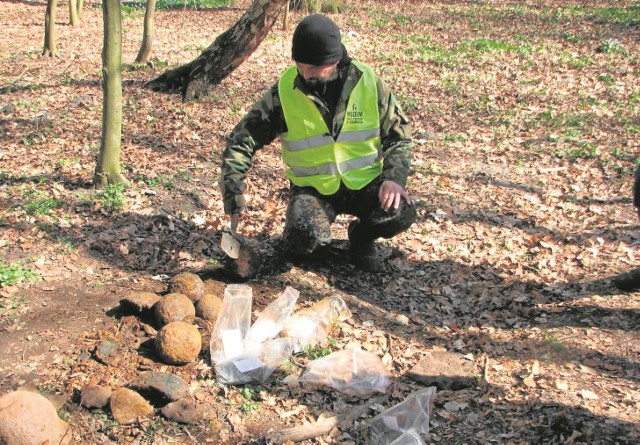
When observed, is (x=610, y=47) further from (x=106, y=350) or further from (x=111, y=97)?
(x=106, y=350)

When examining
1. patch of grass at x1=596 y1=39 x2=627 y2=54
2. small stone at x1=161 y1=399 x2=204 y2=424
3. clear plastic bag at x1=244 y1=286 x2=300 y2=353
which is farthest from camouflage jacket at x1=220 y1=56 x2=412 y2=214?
patch of grass at x1=596 y1=39 x2=627 y2=54

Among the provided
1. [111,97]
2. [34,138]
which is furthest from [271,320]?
[34,138]

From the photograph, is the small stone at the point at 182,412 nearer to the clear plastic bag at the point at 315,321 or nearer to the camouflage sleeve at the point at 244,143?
the clear plastic bag at the point at 315,321

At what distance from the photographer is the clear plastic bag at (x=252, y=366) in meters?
3.30

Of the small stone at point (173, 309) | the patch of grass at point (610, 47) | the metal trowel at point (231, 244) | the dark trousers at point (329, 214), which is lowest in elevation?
the small stone at point (173, 309)

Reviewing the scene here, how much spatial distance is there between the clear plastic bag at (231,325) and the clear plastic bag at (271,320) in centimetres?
5

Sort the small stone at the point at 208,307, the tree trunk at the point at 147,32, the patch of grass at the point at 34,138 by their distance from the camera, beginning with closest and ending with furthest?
1. the small stone at the point at 208,307
2. the patch of grass at the point at 34,138
3. the tree trunk at the point at 147,32

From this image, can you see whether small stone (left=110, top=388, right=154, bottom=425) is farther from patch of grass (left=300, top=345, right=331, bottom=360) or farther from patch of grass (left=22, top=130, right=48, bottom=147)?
patch of grass (left=22, top=130, right=48, bottom=147)

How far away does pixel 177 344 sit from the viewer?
130 inches

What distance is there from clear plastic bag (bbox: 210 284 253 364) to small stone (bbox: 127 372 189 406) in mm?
318

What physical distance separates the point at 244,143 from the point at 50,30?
287 inches

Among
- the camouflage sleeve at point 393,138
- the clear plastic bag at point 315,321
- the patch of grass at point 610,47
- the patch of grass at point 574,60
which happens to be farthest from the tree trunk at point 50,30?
the patch of grass at point 610,47

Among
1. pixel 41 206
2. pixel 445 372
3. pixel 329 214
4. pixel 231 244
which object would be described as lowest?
pixel 445 372

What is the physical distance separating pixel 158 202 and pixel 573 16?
13695mm
